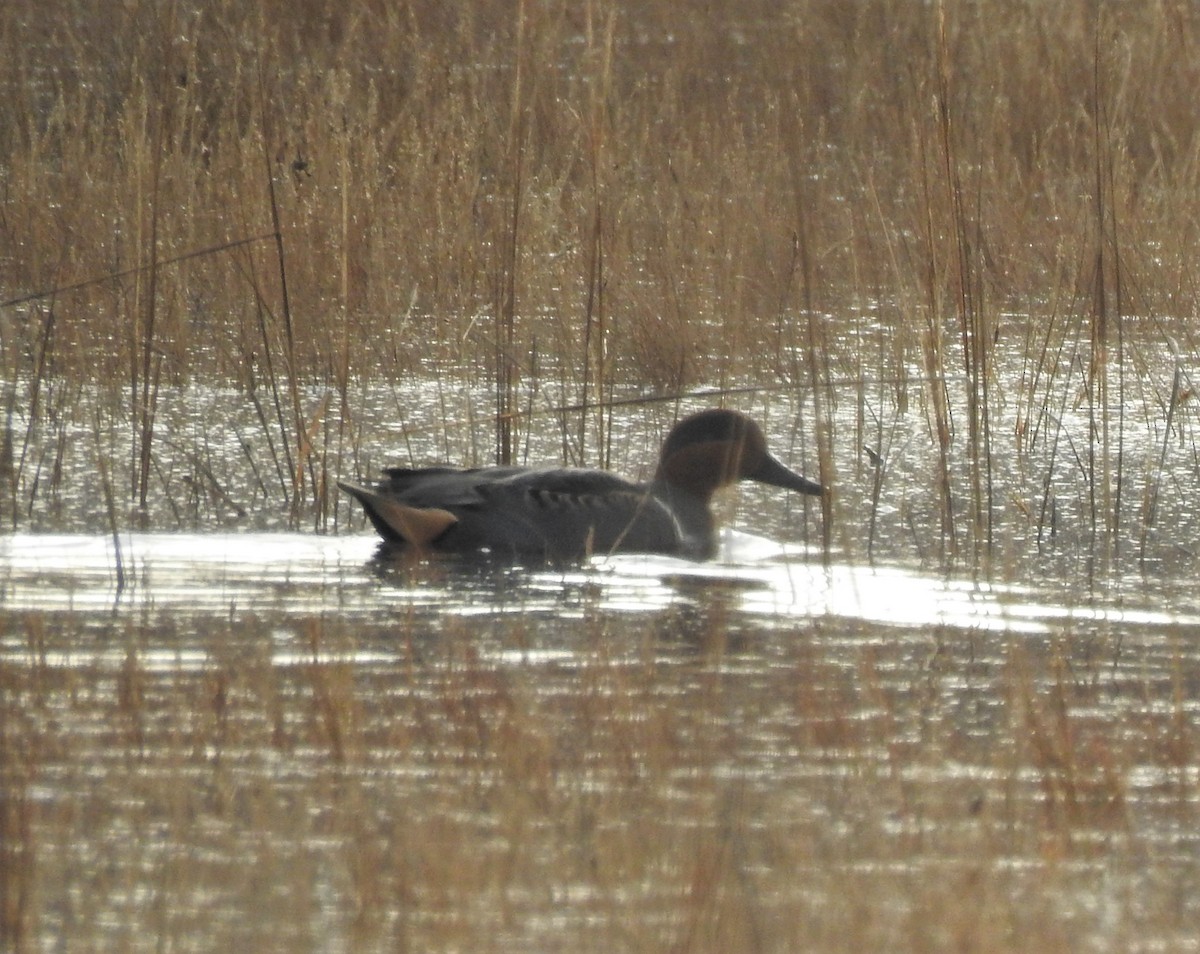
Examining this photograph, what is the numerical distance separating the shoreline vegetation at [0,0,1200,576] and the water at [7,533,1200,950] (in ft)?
1.35

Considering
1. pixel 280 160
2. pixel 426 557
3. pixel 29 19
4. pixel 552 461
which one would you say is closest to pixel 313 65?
pixel 280 160

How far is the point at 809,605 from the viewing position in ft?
13.1

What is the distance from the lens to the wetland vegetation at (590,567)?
8.15 ft

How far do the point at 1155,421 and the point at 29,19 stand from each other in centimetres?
766

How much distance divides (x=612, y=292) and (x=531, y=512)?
187 centimetres

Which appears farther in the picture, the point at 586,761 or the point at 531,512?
the point at 531,512

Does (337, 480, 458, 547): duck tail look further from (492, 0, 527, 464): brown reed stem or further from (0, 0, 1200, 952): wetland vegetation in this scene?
(492, 0, 527, 464): brown reed stem

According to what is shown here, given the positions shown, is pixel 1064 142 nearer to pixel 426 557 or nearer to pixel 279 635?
pixel 426 557

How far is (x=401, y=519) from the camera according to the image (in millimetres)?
4469

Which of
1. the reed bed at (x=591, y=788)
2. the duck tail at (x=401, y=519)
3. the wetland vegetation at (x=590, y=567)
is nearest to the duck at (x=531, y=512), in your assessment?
the duck tail at (x=401, y=519)

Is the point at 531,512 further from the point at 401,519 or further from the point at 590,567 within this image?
the point at 401,519

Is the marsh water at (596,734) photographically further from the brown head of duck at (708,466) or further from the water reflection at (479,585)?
the brown head of duck at (708,466)

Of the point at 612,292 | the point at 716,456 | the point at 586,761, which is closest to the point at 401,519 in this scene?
the point at 716,456

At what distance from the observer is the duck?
4.52m
